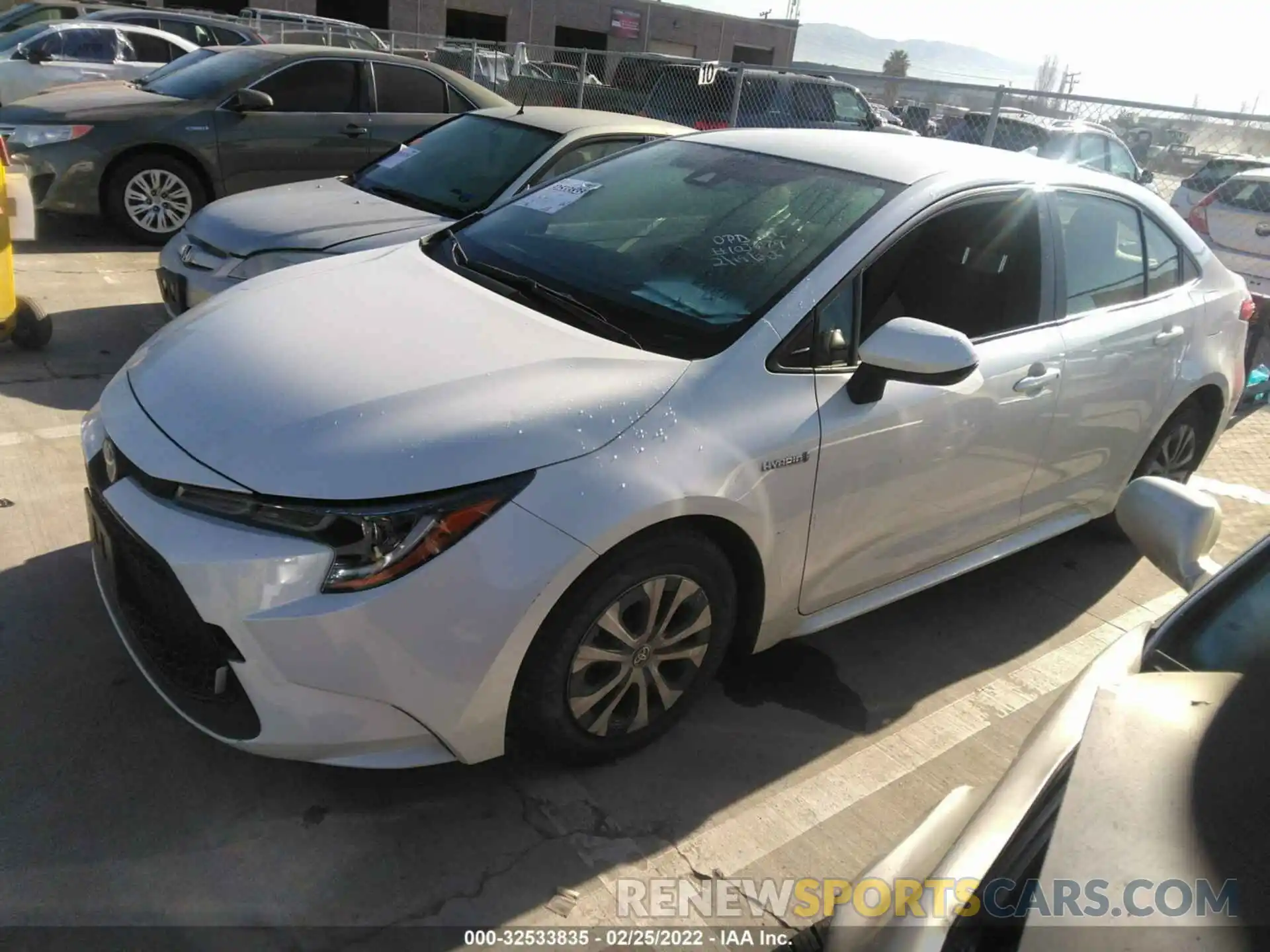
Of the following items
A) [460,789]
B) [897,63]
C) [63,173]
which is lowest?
[460,789]

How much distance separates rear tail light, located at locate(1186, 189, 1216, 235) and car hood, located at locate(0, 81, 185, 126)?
1003cm

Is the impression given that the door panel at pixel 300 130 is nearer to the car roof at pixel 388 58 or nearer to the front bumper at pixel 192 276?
the car roof at pixel 388 58

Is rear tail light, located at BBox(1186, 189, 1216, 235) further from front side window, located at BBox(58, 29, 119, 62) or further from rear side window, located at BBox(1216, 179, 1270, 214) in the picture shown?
front side window, located at BBox(58, 29, 119, 62)

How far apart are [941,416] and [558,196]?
5.39ft

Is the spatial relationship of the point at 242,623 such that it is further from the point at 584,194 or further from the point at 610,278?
the point at 584,194

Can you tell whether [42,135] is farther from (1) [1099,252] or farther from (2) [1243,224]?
(2) [1243,224]

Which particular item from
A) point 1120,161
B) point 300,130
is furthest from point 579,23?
point 300,130

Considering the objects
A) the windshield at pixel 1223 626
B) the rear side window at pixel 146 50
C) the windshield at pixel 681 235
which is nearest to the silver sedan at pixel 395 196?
the windshield at pixel 681 235

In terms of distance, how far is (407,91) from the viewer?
27.2 ft

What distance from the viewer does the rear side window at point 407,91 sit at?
8234 mm

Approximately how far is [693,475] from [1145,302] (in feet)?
8.00

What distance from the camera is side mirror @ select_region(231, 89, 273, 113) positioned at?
757 cm

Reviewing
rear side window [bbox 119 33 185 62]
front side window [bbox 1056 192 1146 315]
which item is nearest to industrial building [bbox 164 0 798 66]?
rear side window [bbox 119 33 185 62]

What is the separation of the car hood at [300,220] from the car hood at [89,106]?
252 centimetres
